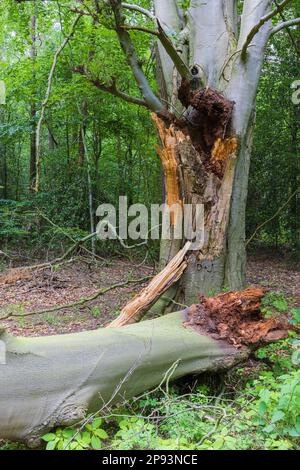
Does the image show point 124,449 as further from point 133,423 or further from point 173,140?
point 173,140

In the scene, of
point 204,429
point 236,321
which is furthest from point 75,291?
point 204,429

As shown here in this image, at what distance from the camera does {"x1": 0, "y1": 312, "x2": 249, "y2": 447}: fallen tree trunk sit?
8.52 feet

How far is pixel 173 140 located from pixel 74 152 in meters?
6.96

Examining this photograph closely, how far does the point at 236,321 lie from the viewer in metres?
3.93

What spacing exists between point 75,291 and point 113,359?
4.26 meters

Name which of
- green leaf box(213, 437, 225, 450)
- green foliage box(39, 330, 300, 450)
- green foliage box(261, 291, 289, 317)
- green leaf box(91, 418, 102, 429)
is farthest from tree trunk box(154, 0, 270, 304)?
green leaf box(213, 437, 225, 450)

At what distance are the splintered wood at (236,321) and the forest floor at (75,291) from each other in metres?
1.96

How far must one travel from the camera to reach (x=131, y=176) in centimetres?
1122

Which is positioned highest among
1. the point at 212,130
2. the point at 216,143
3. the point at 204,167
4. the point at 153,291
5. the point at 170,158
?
the point at 212,130

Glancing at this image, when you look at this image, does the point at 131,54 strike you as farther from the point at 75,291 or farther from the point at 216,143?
the point at 75,291

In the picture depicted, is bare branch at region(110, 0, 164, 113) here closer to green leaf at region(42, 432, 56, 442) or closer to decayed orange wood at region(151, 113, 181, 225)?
decayed orange wood at region(151, 113, 181, 225)

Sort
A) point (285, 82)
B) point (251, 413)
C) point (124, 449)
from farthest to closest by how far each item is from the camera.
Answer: point (285, 82) < point (251, 413) < point (124, 449)

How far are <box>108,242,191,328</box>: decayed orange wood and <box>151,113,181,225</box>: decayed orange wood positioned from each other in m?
0.53

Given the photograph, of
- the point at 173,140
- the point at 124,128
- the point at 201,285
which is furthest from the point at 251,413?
the point at 124,128
